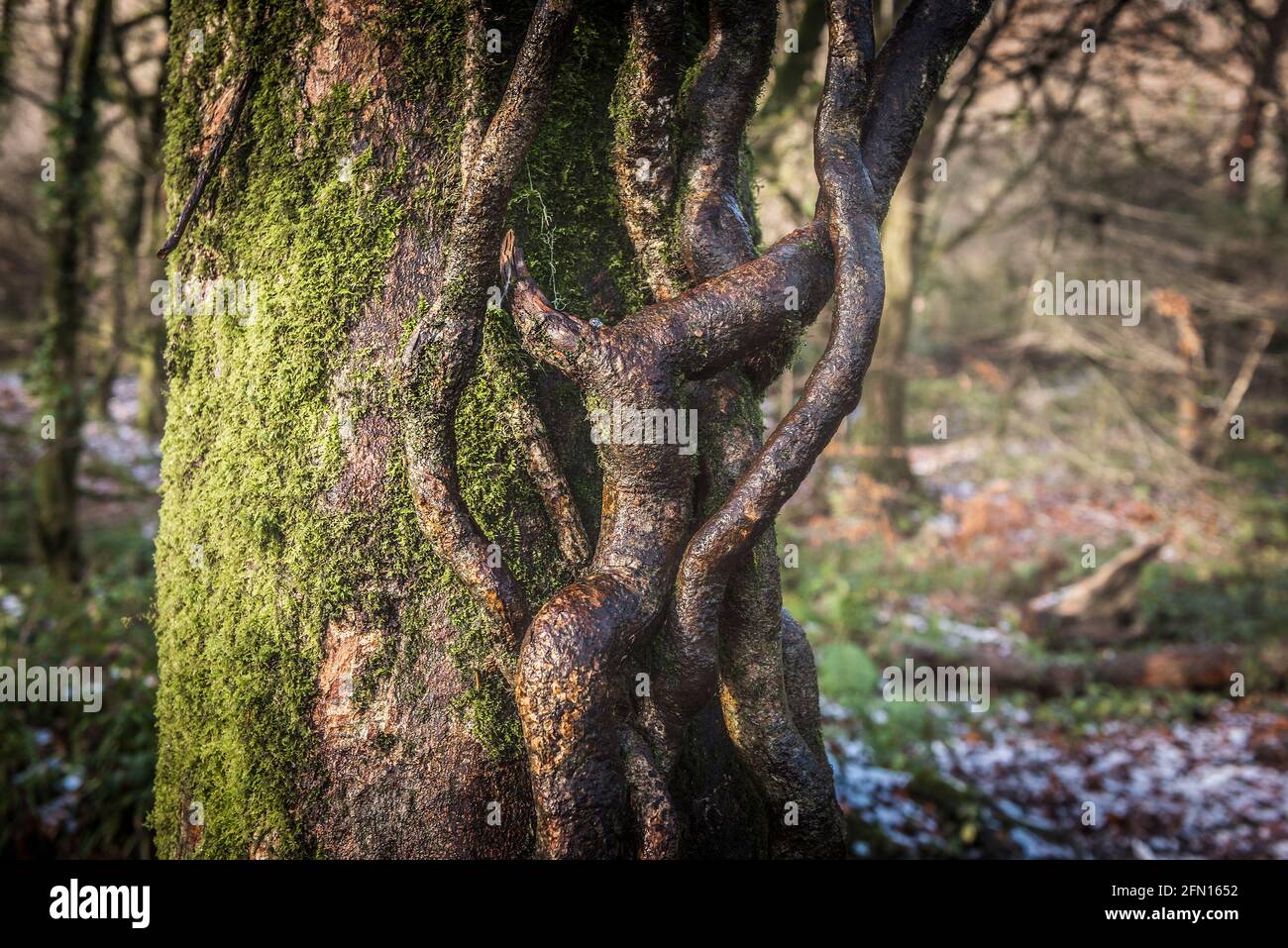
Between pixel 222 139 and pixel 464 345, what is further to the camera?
pixel 222 139

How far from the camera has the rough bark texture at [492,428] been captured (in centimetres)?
174

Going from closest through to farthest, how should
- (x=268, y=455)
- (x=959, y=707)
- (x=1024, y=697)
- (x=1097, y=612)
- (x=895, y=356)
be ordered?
(x=268, y=455) < (x=959, y=707) < (x=1024, y=697) < (x=1097, y=612) < (x=895, y=356)

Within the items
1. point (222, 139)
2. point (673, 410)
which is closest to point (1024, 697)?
point (673, 410)

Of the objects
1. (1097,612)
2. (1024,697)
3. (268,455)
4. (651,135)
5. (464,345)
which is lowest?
(1024,697)

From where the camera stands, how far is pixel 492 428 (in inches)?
72.9

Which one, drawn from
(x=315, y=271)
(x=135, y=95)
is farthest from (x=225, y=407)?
(x=135, y=95)

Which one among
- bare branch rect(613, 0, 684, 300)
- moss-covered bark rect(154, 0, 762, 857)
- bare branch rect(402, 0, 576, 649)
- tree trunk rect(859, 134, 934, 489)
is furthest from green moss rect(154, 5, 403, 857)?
tree trunk rect(859, 134, 934, 489)

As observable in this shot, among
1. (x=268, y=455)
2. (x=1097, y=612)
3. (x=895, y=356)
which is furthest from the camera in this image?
(x=895, y=356)

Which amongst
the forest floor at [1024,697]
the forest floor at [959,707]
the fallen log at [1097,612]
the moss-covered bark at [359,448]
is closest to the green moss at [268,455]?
the moss-covered bark at [359,448]

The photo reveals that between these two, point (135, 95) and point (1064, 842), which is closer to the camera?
point (1064, 842)

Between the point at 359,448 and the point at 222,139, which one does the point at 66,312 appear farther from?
the point at 359,448
